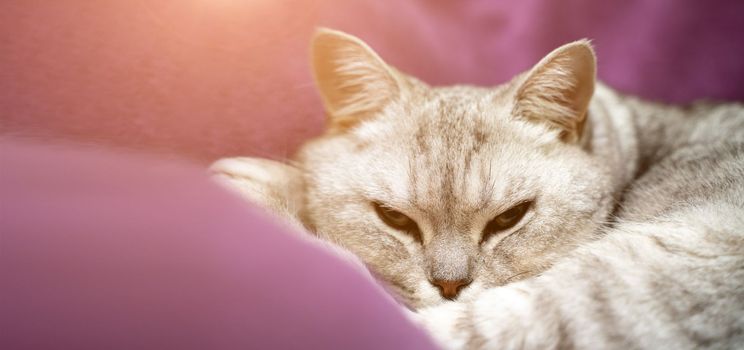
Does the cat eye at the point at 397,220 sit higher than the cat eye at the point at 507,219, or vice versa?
the cat eye at the point at 397,220

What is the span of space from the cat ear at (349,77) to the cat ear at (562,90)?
20 cm

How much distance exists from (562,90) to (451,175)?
0.22 metres

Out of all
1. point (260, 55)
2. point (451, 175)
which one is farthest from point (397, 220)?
point (260, 55)

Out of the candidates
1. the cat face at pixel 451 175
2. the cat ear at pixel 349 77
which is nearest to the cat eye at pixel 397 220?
the cat face at pixel 451 175

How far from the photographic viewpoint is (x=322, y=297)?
64 cm

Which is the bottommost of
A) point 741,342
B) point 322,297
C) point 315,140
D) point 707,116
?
point 741,342

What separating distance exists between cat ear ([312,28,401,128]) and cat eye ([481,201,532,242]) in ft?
0.84

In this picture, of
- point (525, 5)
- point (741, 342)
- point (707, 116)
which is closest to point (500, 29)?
point (525, 5)

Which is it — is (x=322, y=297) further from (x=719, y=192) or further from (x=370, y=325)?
(x=719, y=192)

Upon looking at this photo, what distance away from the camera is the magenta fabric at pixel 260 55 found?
78cm

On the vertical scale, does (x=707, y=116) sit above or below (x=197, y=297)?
below

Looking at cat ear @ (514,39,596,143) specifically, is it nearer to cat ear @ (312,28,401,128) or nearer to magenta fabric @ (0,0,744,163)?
cat ear @ (312,28,401,128)

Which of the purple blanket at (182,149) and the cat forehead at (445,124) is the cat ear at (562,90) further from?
the purple blanket at (182,149)

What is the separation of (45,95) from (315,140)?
435 millimetres
